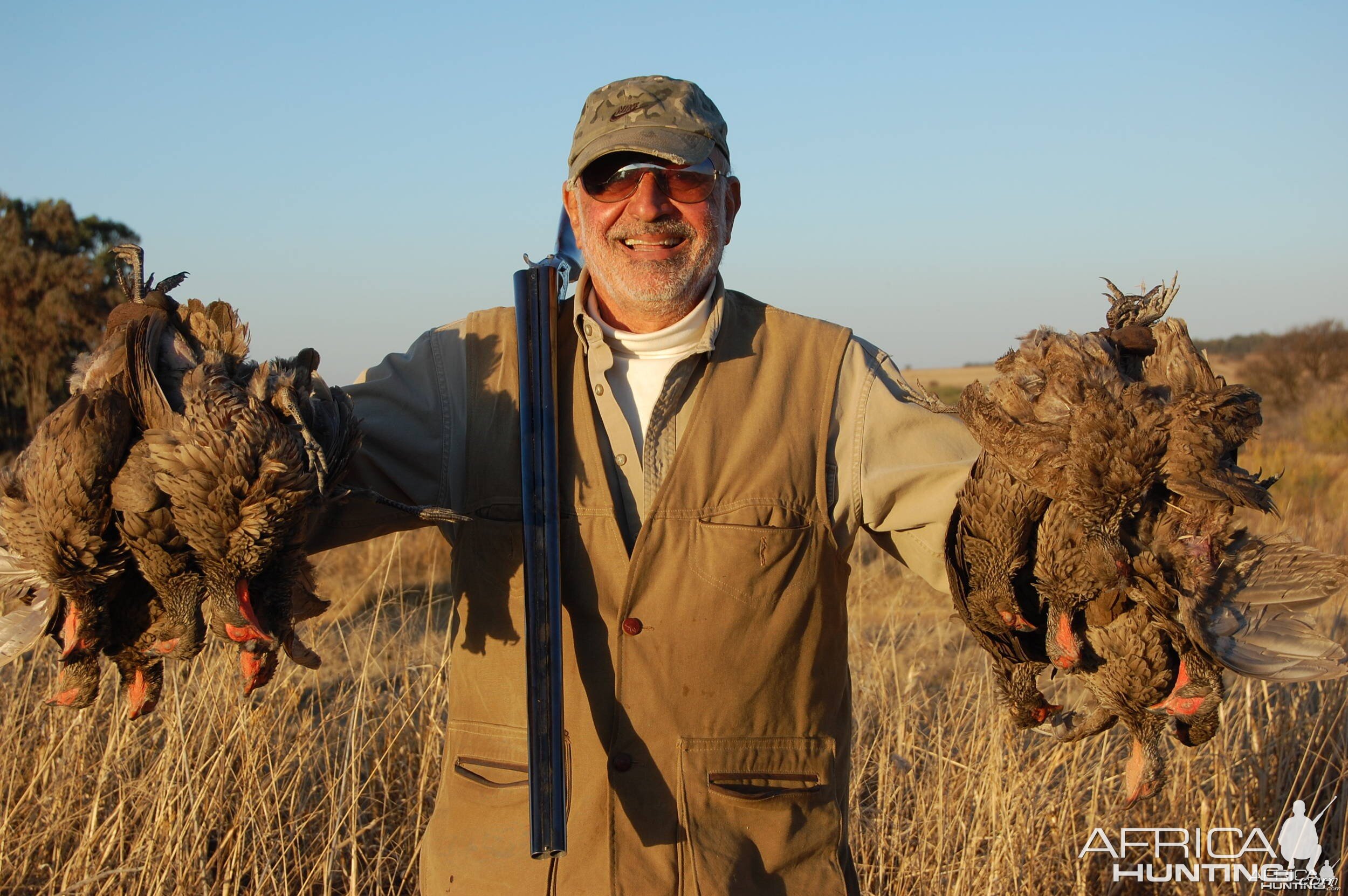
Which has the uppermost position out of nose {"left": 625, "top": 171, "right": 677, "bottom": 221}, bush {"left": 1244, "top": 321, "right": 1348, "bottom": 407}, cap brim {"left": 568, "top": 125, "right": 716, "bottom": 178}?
bush {"left": 1244, "top": 321, "right": 1348, "bottom": 407}

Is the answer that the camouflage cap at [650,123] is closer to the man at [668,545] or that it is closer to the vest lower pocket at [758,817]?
the man at [668,545]

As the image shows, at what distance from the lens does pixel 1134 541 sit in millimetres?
2271

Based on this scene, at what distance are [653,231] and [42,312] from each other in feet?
42.0

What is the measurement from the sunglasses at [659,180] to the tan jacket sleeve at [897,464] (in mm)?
700

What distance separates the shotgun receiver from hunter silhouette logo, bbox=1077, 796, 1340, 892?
8.67 feet

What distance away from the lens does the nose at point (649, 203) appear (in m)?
3.03

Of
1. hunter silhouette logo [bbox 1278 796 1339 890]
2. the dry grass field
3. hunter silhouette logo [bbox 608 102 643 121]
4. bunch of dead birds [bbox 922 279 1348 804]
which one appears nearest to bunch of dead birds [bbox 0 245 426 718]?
the dry grass field

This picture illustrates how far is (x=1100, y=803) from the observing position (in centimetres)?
437

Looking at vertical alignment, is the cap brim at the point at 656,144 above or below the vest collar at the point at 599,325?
above

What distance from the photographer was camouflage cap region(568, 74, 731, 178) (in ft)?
9.70

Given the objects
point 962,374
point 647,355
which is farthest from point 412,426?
point 962,374

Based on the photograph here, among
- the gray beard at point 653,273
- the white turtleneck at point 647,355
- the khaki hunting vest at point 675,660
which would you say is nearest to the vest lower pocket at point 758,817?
the khaki hunting vest at point 675,660

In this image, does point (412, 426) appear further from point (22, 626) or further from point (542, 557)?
point (22, 626)

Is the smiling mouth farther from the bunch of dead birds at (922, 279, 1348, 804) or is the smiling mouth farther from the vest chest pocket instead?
the bunch of dead birds at (922, 279, 1348, 804)
